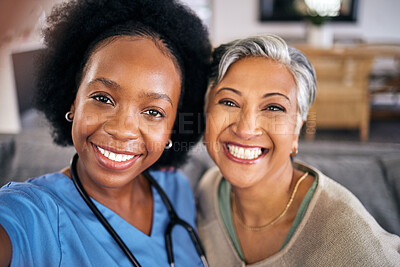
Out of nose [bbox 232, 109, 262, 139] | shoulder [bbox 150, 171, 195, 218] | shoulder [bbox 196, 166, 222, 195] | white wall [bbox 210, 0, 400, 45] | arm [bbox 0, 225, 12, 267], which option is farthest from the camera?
white wall [bbox 210, 0, 400, 45]

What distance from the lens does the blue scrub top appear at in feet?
2.86

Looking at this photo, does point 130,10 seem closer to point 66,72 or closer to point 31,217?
point 66,72

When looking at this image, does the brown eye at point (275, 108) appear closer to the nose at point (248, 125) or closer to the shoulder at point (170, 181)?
the nose at point (248, 125)

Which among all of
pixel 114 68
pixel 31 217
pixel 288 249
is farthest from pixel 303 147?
pixel 31 217

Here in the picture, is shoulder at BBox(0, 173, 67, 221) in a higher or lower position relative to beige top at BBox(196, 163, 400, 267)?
higher

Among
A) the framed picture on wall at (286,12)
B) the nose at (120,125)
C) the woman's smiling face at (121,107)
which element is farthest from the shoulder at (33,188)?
the framed picture on wall at (286,12)

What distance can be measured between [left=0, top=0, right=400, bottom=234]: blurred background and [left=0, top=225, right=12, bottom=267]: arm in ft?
1.27

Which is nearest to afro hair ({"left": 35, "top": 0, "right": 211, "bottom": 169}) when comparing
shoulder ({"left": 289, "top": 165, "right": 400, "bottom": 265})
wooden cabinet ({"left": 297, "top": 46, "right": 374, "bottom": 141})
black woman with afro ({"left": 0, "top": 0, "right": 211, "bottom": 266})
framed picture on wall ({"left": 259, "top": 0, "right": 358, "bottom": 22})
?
black woman with afro ({"left": 0, "top": 0, "right": 211, "bottom": 266})

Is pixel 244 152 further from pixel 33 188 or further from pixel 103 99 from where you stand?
pixel 33 188

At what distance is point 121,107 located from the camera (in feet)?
3.23

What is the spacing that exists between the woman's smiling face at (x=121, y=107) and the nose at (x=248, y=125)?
240 mm

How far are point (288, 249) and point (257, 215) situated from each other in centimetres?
21

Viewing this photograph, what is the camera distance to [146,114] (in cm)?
104

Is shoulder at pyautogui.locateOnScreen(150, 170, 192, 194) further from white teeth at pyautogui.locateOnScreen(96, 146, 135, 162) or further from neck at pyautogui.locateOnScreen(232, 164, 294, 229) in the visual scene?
white teeth at pyautogui.locateOnScreen(96, 146, 135, 162)
